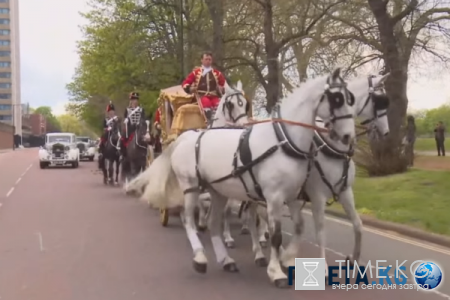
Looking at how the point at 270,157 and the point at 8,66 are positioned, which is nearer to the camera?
the point at 270,157

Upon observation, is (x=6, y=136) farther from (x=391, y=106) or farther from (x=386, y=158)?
(x=386, y=158)

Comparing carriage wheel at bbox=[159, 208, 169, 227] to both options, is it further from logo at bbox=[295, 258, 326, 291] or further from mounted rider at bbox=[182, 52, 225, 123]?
logo at bbox=[295, 258, 326, 291]

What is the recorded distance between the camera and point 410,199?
15.6 m

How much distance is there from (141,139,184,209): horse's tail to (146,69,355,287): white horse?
49 centimetres

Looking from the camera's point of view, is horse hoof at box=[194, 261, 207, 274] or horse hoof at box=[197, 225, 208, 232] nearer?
horse hoof at box=[194, 261, 207, 274]

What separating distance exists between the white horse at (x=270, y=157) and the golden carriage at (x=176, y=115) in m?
2.88

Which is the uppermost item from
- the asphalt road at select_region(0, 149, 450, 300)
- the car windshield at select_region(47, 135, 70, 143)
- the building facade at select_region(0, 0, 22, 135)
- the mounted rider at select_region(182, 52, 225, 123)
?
the building facade at select_region(0, 0, 22, 135)

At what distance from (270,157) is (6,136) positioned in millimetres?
123820

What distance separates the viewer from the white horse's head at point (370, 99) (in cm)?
798

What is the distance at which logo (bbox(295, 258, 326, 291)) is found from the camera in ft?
25.9

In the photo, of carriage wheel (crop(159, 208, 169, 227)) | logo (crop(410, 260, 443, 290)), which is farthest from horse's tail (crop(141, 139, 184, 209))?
carriage wheel (crop(159, 208, 169, 227))

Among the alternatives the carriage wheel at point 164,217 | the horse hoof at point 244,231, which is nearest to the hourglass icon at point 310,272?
the horse hoof at point 244,231

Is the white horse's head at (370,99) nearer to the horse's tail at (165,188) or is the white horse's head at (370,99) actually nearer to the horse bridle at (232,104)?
the horse bridle at (232,104)

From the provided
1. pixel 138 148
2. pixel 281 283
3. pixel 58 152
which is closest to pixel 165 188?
pixel 281 283
